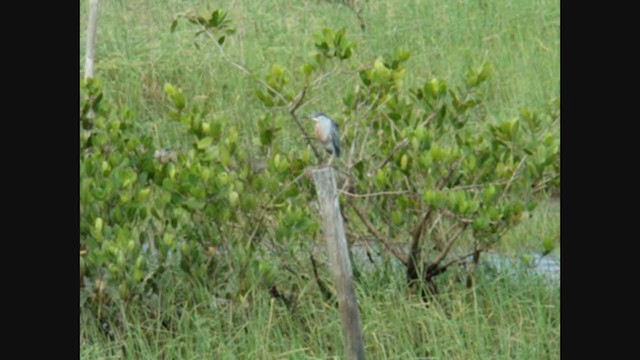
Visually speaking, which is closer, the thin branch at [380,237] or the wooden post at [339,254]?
the wooden post at [339,254]

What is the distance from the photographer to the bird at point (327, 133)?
490cm

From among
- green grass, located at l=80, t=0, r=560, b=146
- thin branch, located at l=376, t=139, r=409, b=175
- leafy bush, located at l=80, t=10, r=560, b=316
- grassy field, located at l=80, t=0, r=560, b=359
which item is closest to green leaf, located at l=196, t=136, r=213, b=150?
leafy bush, located at l=80, t=10, r=560, b=316

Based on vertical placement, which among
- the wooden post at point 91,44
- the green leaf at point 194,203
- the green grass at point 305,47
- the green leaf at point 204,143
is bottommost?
the green leaf at point 194,203

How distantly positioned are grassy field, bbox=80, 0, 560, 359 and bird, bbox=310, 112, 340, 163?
549mm

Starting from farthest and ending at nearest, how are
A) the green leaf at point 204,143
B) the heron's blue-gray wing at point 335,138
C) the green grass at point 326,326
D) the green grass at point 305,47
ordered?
the green grass at point 305,47 < the heron's blue-gray wing at point 335,138 < the green leaf at point 204,143 < the green grass at point 326,326

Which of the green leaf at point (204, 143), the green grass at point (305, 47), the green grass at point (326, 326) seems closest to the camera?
the green grass at point (326, 326)

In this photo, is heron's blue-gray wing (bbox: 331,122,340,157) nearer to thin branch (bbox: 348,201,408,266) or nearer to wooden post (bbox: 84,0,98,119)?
thin branch (bbox: 348,201,408,266)

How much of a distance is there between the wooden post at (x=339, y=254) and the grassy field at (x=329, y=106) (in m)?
0.50

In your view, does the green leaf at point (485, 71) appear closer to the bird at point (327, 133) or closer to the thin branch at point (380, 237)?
the bird at point (327, 133)

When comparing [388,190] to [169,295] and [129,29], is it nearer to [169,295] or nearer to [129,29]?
[169,295]

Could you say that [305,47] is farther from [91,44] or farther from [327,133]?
[327,133]

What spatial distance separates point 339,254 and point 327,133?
0.98 meters

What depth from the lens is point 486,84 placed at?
8.12 metres

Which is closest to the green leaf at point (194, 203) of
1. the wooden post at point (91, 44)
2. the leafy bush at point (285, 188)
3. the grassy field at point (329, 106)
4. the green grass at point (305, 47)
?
the leafy bush at point (285, 188)
